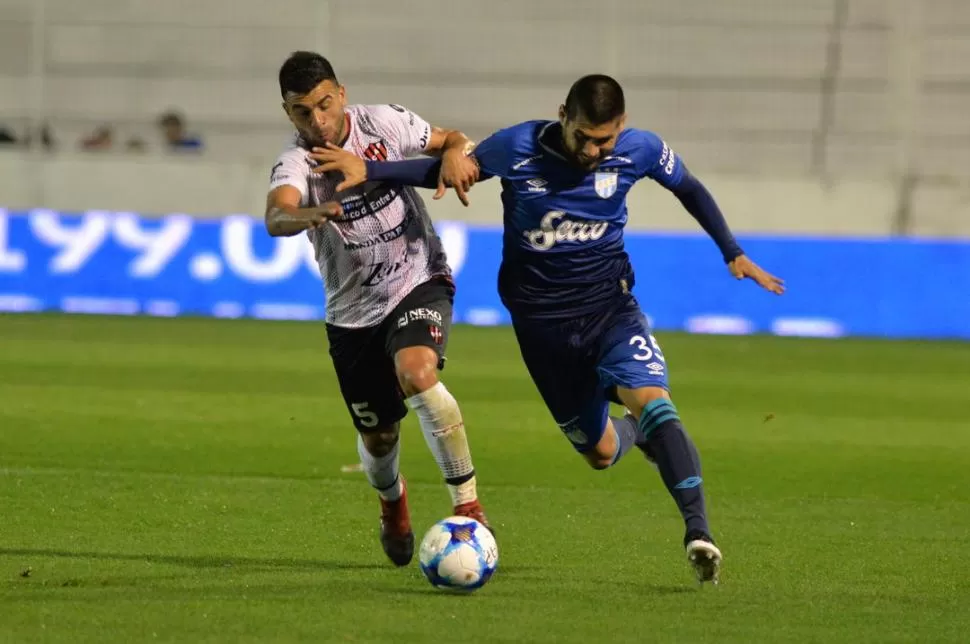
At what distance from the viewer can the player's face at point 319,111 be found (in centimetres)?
666

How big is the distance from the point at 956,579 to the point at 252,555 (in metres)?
2.75

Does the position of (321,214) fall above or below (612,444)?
above

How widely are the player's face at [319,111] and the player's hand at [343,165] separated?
14cm

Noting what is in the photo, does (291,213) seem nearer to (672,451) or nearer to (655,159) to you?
(655,159)

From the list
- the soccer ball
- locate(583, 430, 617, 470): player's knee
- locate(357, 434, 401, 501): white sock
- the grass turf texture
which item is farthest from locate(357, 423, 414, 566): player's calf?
locate(583, 430, 617, 470): player's knee

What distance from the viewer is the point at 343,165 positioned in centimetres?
656

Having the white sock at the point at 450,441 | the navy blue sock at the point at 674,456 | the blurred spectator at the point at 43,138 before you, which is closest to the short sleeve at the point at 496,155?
the white sock at the point at 450,441

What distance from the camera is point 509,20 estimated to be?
930 inches

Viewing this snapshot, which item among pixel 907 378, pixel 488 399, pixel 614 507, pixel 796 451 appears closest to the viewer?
pixel 614 507

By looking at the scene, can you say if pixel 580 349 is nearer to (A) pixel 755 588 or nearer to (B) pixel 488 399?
(A) pixel 755 588

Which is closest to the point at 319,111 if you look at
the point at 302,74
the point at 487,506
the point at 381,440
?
the point at 302,74

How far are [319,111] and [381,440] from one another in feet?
4.45

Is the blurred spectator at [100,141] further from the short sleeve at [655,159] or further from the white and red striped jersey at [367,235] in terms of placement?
the short sleeve at [655,159]

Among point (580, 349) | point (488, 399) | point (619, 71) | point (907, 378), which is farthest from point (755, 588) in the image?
point (619, 71)
